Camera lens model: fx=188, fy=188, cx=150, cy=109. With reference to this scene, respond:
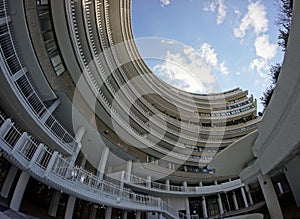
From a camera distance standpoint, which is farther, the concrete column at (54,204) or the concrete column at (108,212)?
the concrete column at (108,212)

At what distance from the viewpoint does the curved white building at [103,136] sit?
21.9 ft

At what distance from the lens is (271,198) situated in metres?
6.63

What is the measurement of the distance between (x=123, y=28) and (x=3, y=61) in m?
13.6

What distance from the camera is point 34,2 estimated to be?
993 centimetres

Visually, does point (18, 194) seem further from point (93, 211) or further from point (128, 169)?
point (128, 169)

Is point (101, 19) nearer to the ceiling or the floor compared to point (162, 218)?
nearer to the ceiling

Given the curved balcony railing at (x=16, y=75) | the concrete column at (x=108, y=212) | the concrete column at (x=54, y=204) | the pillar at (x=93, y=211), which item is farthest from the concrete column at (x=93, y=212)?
the curved balcony railing at (x=16, y=75)

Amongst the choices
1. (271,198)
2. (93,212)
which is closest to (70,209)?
(93,212)

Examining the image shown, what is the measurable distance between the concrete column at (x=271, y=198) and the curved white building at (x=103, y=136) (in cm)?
3

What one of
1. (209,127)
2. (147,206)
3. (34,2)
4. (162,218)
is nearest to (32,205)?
(147,206)

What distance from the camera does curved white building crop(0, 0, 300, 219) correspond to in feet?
21.9

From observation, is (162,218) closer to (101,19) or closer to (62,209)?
(62,209)

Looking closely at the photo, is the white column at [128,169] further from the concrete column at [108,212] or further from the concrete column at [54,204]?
the concrete column at [54,204]

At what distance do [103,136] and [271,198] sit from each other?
10871mm
